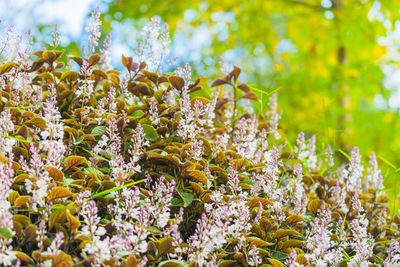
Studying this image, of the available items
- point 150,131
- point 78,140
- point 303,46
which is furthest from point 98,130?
point 303,46

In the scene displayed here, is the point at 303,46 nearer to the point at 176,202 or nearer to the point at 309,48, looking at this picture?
the point at 309,48

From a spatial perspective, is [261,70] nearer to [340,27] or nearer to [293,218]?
[340,27]

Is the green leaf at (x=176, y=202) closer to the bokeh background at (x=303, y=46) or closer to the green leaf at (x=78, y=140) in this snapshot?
the green leaf at (x=78, y=140)

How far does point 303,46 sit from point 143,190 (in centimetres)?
825

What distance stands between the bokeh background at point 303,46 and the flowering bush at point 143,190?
3.22m

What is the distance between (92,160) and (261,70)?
7.56 m

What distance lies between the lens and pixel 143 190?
5.58 feet

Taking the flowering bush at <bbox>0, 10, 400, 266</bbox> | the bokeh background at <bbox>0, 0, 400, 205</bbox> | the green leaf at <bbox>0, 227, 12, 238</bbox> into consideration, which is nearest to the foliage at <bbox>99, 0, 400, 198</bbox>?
the bokeh background at <bbox>0, 0, 400, 205</bbox>

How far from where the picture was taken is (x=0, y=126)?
1.67m

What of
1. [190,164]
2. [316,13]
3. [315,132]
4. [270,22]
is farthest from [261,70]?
[190,164]

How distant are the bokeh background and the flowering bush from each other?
322 centimetres

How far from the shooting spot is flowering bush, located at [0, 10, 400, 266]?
1427 millimetres

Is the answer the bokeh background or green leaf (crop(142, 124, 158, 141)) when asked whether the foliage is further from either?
green leaf (crop(142, 124, 158, 141))

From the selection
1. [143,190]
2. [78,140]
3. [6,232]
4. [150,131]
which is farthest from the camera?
[150,131]
